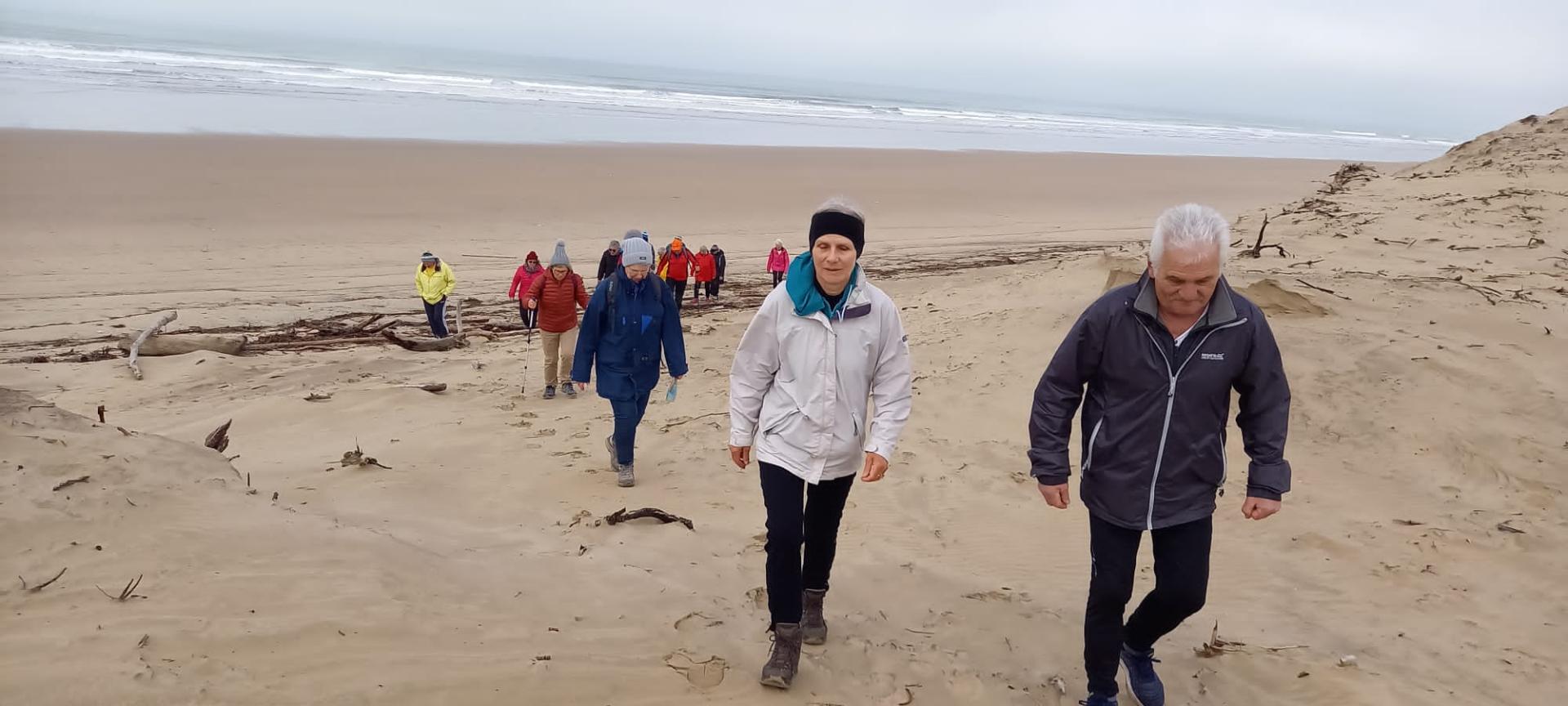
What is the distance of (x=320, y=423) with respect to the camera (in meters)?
7.56

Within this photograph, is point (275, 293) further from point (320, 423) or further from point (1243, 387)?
point (1243, 387)

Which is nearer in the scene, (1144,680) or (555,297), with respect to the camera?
(1144,680)

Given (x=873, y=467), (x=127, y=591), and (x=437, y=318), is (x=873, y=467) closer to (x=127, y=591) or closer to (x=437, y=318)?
(x=127, y=591)

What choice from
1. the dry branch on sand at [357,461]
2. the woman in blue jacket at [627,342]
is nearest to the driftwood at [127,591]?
the dry branch on sand at [357,461]

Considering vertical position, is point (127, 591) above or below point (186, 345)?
above

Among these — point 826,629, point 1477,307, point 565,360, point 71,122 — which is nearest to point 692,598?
point 826,629

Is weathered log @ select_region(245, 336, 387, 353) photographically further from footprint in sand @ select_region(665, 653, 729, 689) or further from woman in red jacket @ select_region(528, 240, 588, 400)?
footprint in sand @ select_region(665, 653, 729, 689)

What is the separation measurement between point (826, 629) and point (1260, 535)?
2738 mm

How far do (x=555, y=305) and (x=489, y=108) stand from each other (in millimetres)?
40887

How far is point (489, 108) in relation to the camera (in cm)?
4628

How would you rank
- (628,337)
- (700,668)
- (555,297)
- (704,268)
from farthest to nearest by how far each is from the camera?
1. (704,268)
2. (555,297)
3. (628,337)
4. (700,668)

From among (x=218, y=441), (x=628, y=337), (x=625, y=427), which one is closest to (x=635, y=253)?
(x=628, y=337)

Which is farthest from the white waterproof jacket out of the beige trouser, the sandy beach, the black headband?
the beige trouser

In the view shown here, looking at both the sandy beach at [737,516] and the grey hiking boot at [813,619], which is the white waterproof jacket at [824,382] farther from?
the sandy beach at [737,516]
